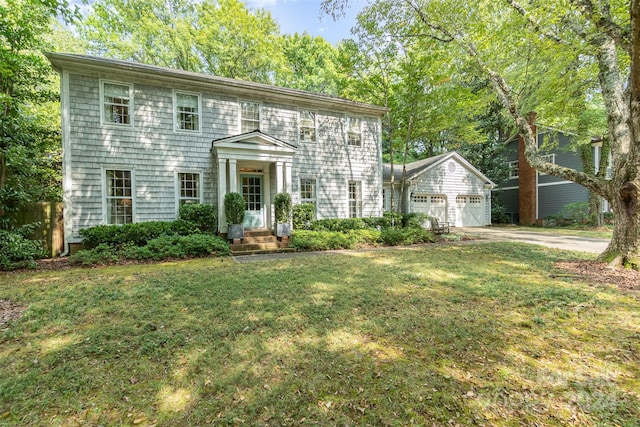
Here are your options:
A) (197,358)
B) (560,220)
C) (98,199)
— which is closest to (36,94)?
(98,199)

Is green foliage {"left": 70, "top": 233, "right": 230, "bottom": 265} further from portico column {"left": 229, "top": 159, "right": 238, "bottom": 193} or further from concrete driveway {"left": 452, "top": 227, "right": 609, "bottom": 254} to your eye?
concrete driveway {"left": 452, "top": 227, "right": 609, "bottom": 254}

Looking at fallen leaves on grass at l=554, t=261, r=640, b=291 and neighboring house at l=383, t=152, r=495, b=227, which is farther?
neighboring house at l=383, t=152, r=495, b=227

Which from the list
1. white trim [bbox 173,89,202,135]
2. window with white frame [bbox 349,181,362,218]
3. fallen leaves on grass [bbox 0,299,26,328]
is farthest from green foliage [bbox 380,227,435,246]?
fallen leaves on grass [bbox 0,299,26,328]

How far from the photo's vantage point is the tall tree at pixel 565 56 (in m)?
5.67

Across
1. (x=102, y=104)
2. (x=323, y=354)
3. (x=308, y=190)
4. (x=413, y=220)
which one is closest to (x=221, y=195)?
(x=308, y=190)

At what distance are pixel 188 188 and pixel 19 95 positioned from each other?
5677 millimetres

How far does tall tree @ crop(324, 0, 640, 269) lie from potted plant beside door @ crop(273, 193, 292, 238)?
6.36m

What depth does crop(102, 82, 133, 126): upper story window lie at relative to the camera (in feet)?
28.3

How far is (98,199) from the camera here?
8.51 m

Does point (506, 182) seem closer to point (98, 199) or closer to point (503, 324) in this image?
point (503, 324)

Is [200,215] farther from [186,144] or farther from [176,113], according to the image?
[176,113]

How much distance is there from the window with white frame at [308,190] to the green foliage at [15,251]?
8.20 m

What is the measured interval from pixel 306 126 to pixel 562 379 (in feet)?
35.9

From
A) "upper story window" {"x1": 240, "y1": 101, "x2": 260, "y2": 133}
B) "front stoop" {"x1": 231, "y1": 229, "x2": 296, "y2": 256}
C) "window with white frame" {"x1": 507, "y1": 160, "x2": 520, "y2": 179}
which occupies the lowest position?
A: "front stoop" {"x1": 231, "y1": 229, "x2": 296, "y2": 256}
